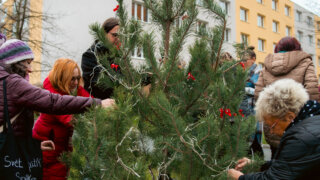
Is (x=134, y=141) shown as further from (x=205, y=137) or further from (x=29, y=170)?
(x=29, y=170)

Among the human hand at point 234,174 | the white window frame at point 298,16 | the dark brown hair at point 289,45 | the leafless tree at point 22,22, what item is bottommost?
the human hand at point 234,174

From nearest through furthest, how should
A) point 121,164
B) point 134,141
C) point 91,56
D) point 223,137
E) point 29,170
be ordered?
point 121,164, point 134,141, point 223,137, point 29,170, point 91,56

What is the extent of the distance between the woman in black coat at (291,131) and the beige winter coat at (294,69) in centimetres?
114

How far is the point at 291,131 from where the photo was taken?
155 centimetres

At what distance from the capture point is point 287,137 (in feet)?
5.08

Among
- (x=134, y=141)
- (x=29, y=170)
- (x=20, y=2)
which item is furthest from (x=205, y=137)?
(x=20, y=2)

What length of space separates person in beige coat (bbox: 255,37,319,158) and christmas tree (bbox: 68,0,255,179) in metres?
1.44

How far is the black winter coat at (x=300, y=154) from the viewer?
144cm

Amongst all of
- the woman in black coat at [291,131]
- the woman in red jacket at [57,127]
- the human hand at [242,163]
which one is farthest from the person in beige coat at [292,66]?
the woman in red jacket at [57,127]

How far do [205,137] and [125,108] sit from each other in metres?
0.45

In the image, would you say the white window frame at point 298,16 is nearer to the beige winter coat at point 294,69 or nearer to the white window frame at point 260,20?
the white window frame at point 260,20

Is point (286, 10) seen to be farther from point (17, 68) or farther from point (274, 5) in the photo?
point (17, 68)

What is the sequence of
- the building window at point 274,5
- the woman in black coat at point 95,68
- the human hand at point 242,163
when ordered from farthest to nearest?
the building window at point 274,5, the woman in black coat at point 95,68, the human hand at point 242,163

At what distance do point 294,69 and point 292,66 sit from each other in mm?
40
